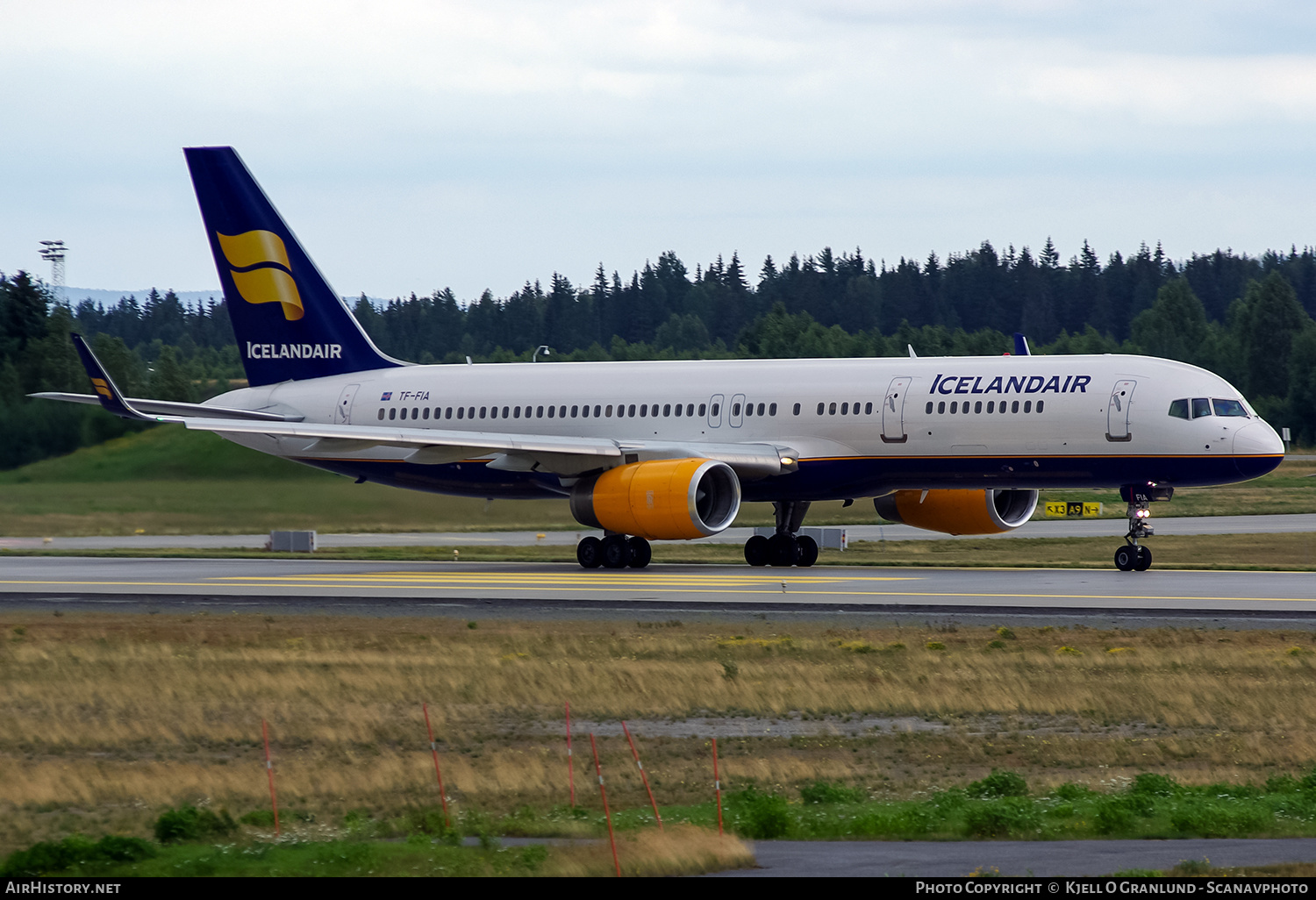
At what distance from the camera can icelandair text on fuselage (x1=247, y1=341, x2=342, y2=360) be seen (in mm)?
44125

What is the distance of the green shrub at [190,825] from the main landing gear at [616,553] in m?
25.1

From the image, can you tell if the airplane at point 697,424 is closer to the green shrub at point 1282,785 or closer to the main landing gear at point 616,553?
the main landing gear at point 616,553

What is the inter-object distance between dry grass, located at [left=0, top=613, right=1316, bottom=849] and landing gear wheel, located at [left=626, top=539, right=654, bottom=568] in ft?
37.0

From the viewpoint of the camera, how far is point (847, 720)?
18.0 meters

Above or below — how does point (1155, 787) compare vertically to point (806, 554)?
above

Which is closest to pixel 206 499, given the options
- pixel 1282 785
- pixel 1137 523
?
pixel 1137 523

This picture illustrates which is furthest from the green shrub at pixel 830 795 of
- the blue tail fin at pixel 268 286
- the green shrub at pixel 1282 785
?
the blue tail fin at pixel 268 286

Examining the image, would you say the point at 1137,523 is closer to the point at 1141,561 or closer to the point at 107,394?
the point at 1141,561

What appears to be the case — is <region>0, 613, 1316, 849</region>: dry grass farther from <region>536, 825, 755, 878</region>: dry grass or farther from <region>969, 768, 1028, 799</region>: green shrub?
<region>536, 825, 755, 878</region>: dry grass

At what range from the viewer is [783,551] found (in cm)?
3878

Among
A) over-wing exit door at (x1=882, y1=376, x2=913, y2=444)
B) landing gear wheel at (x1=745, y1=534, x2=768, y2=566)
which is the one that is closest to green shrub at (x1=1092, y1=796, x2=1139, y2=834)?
over-wing exit door at (x1=882, y1=376, x2=913, y2=444)
